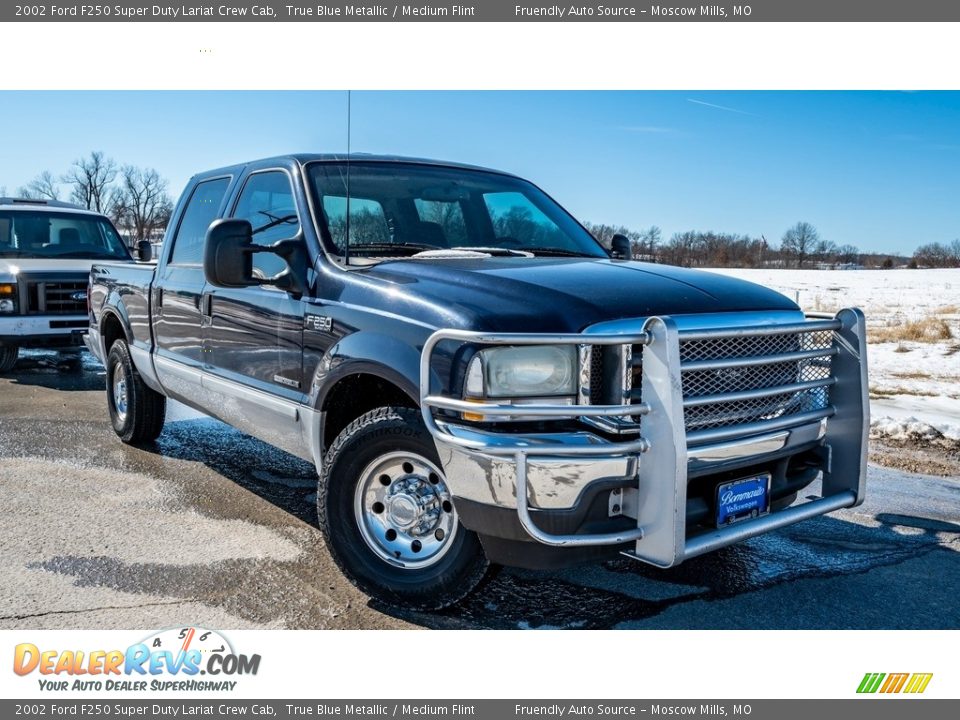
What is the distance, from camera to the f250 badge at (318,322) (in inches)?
148

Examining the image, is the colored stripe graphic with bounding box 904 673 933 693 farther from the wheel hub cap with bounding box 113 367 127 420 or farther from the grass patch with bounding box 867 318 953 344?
the grass patch with bounding box 867 318 953 344

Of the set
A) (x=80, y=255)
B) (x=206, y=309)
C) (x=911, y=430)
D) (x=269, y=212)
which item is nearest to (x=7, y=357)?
(x=80, y=255)

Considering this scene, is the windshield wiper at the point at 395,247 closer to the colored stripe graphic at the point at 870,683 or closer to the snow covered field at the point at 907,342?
the snow covered field at the point at 907,342

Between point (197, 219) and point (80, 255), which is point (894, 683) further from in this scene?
point (80, 255)

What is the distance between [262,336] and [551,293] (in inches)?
72.2

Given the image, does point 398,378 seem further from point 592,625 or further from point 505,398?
Answer: point 592,625

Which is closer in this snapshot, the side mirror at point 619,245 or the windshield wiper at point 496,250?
the windshield wiper at point 496,250

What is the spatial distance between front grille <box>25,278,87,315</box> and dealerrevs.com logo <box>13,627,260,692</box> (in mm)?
7776

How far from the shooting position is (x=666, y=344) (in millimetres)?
2818

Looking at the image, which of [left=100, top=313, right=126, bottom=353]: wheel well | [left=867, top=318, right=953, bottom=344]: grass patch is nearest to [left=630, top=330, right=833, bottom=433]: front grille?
[left=100, top=313, right=126, bottom=353]: wheel well

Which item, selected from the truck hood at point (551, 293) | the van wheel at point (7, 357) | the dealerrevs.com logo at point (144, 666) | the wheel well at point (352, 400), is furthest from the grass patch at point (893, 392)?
the van wheel at point (7, 357)

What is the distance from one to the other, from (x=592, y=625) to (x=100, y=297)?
5276 millimetres

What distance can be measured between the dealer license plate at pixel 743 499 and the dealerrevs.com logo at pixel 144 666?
1.81 meters

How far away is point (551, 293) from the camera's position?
10.4 ft
